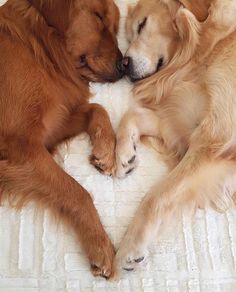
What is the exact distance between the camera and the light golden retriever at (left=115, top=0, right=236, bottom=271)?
1.46 meters

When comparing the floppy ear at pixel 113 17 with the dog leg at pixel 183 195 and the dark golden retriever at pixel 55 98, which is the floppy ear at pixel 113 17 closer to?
the dark golden retriever at pixel 55 98

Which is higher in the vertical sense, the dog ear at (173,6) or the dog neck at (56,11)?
the dog neck at (56,11)

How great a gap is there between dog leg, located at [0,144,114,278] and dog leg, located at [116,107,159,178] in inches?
6.9

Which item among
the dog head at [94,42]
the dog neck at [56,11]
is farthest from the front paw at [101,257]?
the dog neck at [56,11]

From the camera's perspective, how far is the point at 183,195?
148 cm

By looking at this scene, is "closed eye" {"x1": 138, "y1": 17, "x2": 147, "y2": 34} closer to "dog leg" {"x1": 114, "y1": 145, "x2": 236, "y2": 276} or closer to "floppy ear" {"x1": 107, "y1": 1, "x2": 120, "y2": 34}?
"floppy ear" {"x1": 107, "y1": 1, "x2": 120, "y2": 34}

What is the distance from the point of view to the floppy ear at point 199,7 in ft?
5.58

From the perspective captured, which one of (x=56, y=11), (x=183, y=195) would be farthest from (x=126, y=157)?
(x=56, y=11)

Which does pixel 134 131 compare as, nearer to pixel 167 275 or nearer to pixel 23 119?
pixel 23 119

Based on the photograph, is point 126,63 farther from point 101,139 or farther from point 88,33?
point 101,139

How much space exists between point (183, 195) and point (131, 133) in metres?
0.29

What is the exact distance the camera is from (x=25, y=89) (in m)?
1.52

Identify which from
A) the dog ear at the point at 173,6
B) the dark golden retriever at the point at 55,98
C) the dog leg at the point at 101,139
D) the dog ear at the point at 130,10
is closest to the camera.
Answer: the dark golden retriever at the point at 55,98

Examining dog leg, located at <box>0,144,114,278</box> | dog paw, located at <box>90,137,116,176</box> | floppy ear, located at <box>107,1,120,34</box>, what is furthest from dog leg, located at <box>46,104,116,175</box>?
floppy ear, located at <box>107,1,120,34</box>
